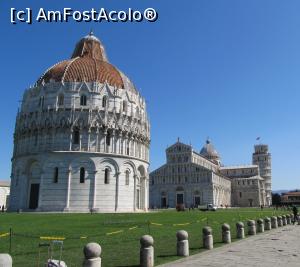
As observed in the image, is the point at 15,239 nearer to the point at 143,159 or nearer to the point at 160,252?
the point at 160,252

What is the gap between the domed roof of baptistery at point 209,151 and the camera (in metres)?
133

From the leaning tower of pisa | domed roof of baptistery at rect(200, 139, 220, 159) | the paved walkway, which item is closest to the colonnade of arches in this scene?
the paved walkway

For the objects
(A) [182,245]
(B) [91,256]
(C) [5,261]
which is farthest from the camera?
(A) [182,245]

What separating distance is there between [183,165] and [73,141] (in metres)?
58.8

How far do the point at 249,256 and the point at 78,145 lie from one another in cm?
3846

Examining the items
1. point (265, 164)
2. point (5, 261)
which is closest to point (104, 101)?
point (5, 261)

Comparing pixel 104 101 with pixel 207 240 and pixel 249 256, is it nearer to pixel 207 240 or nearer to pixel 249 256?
pixel 207 240

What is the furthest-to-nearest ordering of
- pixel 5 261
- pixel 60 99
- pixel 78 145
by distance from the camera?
pixel 60 99 < pixel 78 145 < pixel 5 261

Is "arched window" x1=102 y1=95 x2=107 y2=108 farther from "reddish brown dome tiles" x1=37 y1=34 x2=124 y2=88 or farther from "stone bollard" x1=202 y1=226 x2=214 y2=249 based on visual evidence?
"stone bollard" x1=202 y1=226 x2=214 y2=249

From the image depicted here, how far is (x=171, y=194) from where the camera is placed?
102m

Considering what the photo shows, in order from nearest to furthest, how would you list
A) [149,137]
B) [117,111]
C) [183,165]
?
[117,111] < [149,137] < [183,165]

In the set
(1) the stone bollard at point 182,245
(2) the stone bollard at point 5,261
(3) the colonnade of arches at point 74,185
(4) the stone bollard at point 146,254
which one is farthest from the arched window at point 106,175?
(2) the stone bollard at point 5,261

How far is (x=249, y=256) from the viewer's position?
1169 cm

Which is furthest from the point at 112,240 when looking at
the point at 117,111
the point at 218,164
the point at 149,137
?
the point at 218,164
